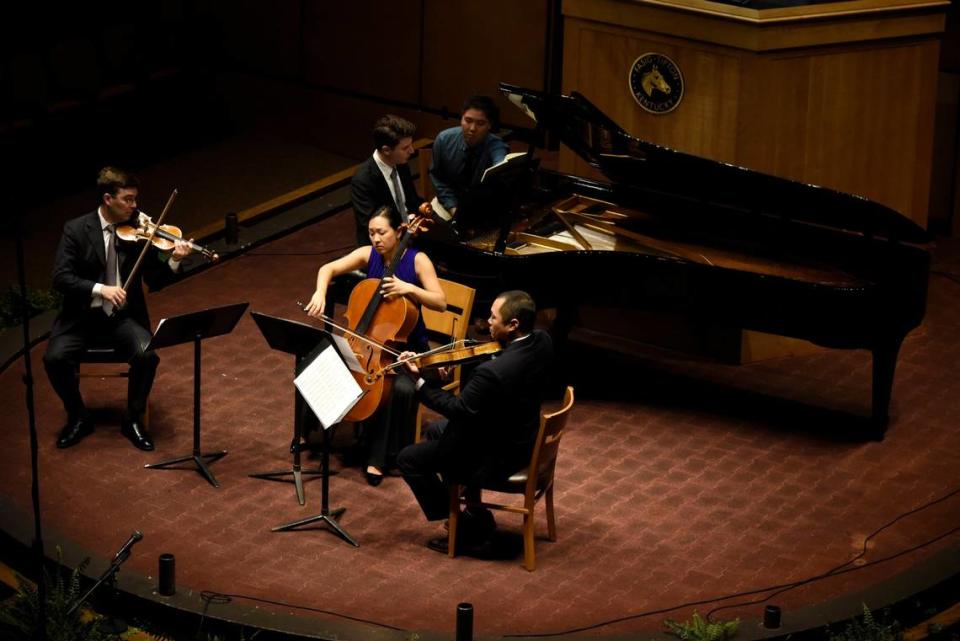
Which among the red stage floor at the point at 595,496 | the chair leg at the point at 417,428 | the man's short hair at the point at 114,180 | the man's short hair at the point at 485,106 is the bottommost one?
the red stage floor at the point at 595,496

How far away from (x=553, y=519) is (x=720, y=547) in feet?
2.46

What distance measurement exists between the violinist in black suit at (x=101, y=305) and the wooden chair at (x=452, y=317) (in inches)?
50.0

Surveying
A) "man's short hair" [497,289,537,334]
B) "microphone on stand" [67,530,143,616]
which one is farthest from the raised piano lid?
"microphone on stand" [67,530,143,616]

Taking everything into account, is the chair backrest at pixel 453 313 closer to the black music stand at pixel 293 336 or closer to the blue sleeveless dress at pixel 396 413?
the blue sleeveless dress at pixel 396 413

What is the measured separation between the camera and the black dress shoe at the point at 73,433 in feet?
26.4

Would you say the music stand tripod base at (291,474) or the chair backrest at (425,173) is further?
the chair backrest at (425,173)

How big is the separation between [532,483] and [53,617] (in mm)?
1997

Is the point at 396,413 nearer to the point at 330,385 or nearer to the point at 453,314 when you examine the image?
the point at 453,314

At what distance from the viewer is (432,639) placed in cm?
639

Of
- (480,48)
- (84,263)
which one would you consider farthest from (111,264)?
(480,48)

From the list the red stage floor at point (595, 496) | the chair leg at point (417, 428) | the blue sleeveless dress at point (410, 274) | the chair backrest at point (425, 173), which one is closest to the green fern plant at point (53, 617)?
the red stage floor at point (595, 496)

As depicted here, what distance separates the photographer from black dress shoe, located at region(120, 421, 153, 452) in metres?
8.05

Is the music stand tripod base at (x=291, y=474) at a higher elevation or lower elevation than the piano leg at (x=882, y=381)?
lower

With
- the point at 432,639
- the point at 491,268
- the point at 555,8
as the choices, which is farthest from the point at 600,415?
the point at 555,8
